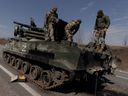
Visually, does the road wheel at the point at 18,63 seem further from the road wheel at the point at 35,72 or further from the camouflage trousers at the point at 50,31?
the camouflage trousers at the point at 50,31

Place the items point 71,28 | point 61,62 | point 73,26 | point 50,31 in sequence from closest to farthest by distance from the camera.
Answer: point 61,62 < point 73,26 < point 71,28 < point 50,31

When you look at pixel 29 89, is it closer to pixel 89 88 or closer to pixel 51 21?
pixel 89 88

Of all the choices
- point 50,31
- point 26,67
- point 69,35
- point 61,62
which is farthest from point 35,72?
point 61,62

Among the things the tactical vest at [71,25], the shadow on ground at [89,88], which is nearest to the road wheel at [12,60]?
the tactical vest at [71,25]

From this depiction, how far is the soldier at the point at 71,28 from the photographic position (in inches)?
428

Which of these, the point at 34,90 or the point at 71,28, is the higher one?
the point at 71,28

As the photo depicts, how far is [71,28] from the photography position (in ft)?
36.5

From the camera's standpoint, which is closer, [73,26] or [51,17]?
[73,26]

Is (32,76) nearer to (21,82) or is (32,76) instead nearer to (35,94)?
(21,82)

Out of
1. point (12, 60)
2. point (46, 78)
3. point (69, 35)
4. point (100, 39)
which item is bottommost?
point (46, 78)

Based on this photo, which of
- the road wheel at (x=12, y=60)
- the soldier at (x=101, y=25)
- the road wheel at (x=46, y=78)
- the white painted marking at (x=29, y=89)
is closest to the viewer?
the white painted marking at (x=29, y=89)

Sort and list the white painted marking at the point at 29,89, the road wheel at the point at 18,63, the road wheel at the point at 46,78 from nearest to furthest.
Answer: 1. the white painted marking at the point at 29,89
2. the road wheel at the point at 46,78
3. the road wheel at the point at 18,63

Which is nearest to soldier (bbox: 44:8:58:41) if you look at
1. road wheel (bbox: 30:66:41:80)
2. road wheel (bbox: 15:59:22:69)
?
road wheel (bbox: 30:66:41:80)

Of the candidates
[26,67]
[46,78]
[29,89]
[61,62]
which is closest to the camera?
[61,62]
